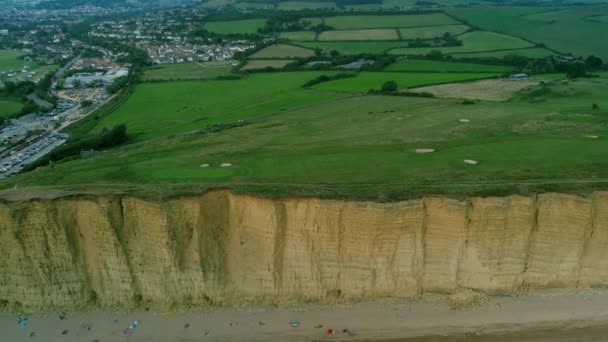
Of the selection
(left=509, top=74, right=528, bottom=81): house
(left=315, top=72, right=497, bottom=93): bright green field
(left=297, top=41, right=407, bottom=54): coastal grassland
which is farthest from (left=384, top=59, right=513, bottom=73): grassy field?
(left=297, top=41, right=407, bottom=54): coastal grassland

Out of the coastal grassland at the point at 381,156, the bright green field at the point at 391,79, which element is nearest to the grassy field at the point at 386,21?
the bright green field at the point at 391,79

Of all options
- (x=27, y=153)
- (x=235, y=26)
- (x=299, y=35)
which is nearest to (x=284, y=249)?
(x=27, y=153)

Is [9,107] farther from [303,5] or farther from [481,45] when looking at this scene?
[303,5]

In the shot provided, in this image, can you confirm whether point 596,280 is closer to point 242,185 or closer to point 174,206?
point 242,185

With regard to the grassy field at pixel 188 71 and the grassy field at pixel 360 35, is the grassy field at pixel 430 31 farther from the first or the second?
the grassy field at pixel 188 71

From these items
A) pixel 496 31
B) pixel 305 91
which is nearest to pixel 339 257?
pixel 305 91

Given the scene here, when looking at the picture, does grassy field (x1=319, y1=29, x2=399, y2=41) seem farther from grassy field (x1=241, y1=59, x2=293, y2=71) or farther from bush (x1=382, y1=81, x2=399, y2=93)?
bush (x1=382, y1=81, x2=399, y2=93)
